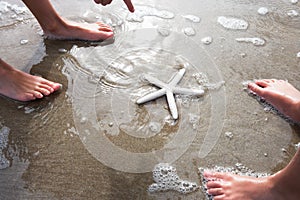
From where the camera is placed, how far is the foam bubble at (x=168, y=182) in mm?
1953

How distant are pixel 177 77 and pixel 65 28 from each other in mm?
906

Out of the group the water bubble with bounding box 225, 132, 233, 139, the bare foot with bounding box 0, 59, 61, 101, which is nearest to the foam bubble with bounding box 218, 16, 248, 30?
the water bubble with bounding box 225, 132, 233, 139

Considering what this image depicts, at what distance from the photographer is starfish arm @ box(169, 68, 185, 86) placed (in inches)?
92.4

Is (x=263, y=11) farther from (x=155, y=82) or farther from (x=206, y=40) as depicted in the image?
(x=155, y=82)

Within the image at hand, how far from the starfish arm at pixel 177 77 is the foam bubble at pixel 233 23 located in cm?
65

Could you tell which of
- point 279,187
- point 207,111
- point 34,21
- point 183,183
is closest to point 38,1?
point 34,21

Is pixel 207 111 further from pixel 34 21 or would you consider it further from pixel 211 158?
pixel 34 21

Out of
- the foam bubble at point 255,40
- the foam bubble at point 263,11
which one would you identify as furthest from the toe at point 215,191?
the foam bubble at point 263,11

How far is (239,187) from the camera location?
1.88 meters

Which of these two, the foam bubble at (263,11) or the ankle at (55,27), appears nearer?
the ankle at (55,27)

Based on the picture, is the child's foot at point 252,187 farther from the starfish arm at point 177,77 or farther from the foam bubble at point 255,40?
the foam bubble at point 255,40

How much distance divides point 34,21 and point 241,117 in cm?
173

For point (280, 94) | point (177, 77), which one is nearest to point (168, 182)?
point (177, 77)

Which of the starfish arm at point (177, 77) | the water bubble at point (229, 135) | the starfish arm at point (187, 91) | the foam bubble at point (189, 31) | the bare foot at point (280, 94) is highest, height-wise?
the foam bubble at point (189, 31)
